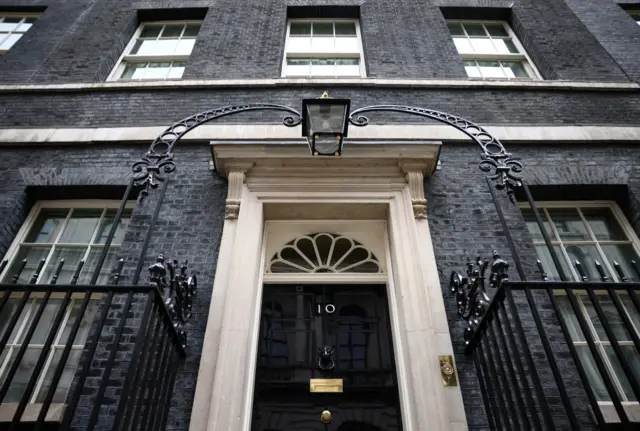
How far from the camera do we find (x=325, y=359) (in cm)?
421

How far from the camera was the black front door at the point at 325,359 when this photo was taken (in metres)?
3.91

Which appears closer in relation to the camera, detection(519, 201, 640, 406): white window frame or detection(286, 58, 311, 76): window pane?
Answer: detection(519, 201, 640, 406): white window frame

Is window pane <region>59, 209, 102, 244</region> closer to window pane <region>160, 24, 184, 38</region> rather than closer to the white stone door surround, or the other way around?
the white stone door surround

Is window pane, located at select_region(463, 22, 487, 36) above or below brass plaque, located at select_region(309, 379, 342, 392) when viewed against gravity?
above

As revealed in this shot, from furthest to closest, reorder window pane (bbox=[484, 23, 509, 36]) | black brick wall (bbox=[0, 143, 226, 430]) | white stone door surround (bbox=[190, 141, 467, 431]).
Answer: window pane (bbox=[484, 23, 509, 36])
black brick wall (bbox=[0, 143, 226, 430])
white stone door surround (bbox=[190, 141, 467, 431])

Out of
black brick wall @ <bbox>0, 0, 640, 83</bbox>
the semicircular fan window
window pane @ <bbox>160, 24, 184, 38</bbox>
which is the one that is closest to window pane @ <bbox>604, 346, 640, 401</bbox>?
the semicircular fan window

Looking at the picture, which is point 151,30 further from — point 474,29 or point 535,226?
point 535,226

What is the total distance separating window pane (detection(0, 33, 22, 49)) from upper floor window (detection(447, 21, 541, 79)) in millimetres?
7792

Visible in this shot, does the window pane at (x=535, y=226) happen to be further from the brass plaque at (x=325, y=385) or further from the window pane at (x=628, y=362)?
the brass plaque at (x=325, y=385)

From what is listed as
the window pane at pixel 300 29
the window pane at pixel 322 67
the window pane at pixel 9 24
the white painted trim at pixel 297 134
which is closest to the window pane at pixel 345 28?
the window pane at pixel 300 29

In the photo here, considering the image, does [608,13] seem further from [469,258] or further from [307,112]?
[307,112]

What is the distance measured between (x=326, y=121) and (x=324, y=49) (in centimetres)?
412

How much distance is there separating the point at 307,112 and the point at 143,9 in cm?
595

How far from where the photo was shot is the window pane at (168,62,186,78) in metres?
7.08
